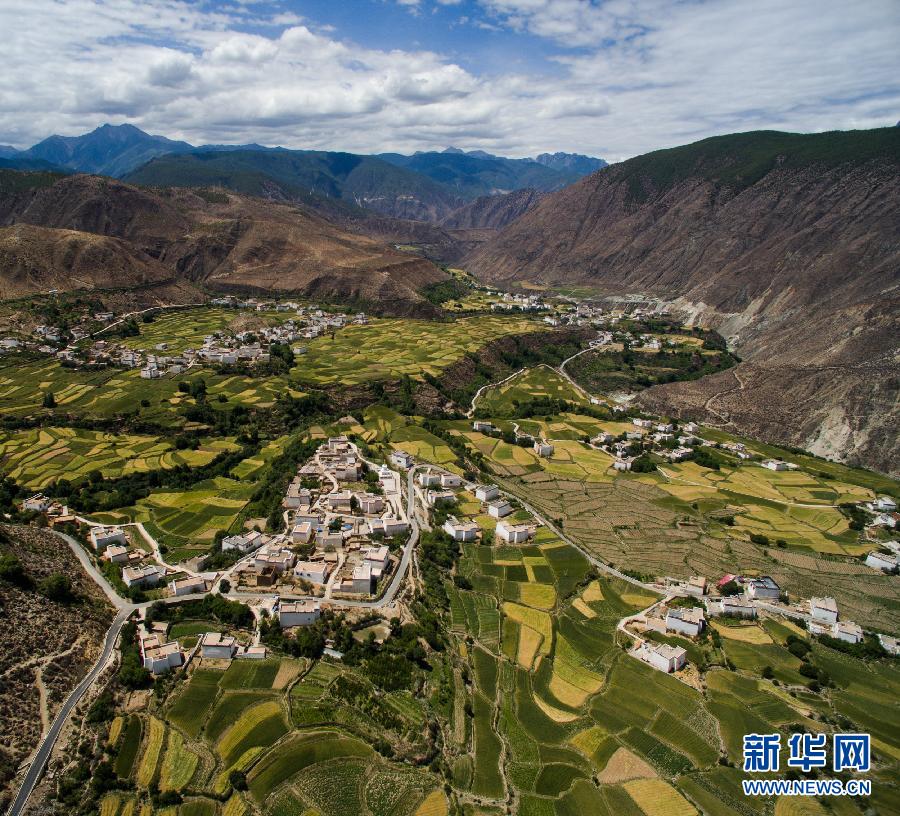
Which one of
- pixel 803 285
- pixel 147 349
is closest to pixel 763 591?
pixel 147 349

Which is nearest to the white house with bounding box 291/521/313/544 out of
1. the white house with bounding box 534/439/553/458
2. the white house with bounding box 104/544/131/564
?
the white house with bounding box 104/544/131/564

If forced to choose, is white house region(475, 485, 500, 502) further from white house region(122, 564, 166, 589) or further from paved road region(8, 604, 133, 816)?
paved road region(8, 604, 133, 816)

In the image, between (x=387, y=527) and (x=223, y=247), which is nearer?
(x=387, y=527)

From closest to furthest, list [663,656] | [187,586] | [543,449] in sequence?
[663,656]
[187,586]
[543,449]

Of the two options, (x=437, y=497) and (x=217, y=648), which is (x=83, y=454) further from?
(x=217, y=648)

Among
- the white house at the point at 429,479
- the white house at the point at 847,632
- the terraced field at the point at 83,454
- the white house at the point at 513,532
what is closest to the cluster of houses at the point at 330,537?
the white house at the point at 429,479

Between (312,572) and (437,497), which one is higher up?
(312,572)
